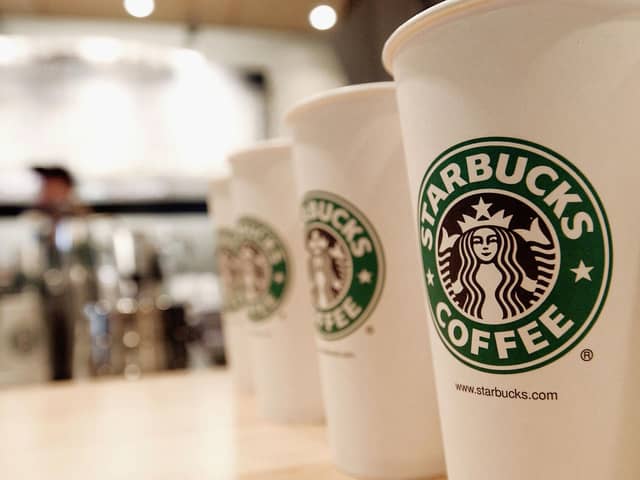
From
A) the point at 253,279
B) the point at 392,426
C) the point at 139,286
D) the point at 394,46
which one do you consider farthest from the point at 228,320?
the point at 139,286

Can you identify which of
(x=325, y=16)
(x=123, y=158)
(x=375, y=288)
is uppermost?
(x=123, y=158)

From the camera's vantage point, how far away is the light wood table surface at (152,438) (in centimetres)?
43

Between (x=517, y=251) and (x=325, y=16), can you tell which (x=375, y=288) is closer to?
(x=517, y=251)

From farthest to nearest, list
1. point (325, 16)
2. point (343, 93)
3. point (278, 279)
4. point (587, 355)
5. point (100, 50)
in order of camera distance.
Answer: point (100, 50) → point (325, 16) → point (278, 279) → point (343, 93) → point (587, 355)

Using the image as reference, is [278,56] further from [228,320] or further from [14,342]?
[228,320]

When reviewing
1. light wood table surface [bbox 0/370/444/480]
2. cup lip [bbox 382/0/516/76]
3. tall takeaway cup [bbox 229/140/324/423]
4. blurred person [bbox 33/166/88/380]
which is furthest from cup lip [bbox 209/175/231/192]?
blurred person [bbox 33/166/88/380]

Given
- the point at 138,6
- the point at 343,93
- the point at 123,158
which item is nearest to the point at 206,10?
the point at 138,6

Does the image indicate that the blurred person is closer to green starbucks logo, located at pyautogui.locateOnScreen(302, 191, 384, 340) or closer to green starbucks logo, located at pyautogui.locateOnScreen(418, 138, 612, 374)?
green starbucks logo, located at pyautogui.locateOnScreen(302, 191, 384, 340)

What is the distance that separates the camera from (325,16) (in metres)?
0.80

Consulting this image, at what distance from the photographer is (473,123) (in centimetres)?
27

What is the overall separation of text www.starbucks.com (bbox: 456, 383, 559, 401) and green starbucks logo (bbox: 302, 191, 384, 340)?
0.11 metres

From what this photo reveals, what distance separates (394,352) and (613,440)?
0.14 meters

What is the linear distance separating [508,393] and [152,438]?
1.22ft

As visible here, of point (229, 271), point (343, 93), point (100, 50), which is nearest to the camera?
point (343, 93)
